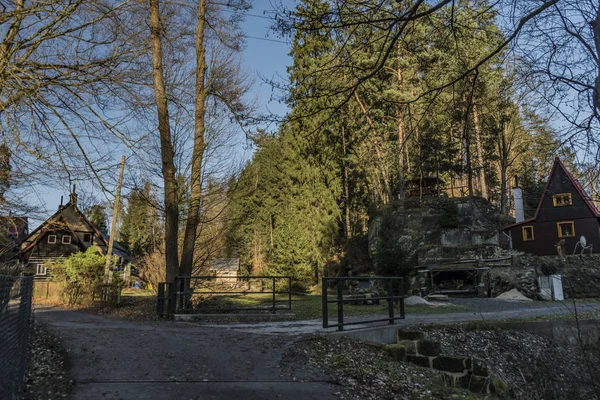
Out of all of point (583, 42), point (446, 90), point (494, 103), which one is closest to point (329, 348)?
point (446, 90)

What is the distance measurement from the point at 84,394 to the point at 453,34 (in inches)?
240

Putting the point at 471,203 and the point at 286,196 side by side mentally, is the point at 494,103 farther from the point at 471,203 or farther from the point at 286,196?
the point at 286,196

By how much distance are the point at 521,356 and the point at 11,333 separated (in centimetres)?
974

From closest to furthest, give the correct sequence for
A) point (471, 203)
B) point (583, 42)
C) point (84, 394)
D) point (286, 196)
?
point (84, 394), point (583, 42), point (471, 203), point (286, 196)

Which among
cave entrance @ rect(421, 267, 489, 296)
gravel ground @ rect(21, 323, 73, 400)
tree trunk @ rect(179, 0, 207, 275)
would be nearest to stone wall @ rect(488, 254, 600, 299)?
cave entrance @ rect(421, 267, 489, 296)

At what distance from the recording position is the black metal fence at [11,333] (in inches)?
134

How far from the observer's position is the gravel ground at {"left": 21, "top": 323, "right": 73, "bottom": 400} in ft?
15.5

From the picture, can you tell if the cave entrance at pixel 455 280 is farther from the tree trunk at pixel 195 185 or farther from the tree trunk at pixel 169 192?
the tree trunk at pixel 169 192

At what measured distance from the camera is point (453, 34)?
19.5 feet

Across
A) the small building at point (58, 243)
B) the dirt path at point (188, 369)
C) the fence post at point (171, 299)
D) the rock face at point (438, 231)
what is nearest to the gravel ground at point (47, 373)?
the dirt path at point (188, 369)

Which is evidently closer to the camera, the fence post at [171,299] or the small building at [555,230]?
the fence post at [171,299]

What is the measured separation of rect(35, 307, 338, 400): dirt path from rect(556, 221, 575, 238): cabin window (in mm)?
30278

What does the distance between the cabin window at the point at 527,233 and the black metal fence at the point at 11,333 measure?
114 ft

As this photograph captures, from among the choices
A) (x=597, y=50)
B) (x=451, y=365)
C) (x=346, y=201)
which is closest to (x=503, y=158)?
(x=451, y=365)
